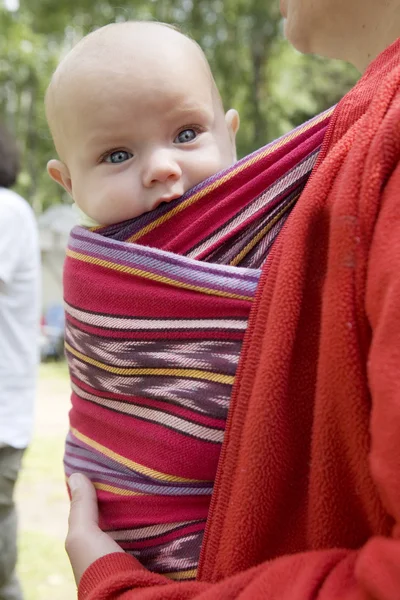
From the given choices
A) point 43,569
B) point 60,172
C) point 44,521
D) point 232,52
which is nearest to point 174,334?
point 60,172

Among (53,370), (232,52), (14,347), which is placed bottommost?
(53,370)

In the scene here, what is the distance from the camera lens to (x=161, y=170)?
109 cm

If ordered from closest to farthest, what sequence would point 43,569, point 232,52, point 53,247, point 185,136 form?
point 185,136 < point 43,569 < point 53,247 < point 232,52

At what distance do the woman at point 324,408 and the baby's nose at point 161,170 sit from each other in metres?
0.27

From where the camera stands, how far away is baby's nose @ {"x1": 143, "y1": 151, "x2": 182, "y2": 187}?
1088 millimetres

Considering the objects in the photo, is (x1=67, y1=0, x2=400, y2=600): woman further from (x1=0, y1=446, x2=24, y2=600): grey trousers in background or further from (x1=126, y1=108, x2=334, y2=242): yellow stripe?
(x1=0, y1=446, x2=24, y2=600): grey trousers in background

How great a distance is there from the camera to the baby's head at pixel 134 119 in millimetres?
1136

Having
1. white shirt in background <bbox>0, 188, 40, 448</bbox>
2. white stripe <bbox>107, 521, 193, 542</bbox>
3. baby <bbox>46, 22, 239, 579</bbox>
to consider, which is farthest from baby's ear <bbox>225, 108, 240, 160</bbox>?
white shirt in background <bbox>0, 188, 40, 448</bbox>

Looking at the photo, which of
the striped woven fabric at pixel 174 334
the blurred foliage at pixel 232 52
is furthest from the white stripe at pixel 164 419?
the blurred foliage at pixel 232 52

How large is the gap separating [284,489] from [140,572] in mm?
231

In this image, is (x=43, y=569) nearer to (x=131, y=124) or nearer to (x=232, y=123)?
(x=232, y=123)

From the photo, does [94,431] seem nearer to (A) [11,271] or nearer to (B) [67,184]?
(B) [67,184]

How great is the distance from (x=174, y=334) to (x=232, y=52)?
47.3 ft

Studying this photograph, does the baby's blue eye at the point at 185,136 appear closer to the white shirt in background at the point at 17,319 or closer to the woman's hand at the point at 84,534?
the woman's hand at the point at 84,534
